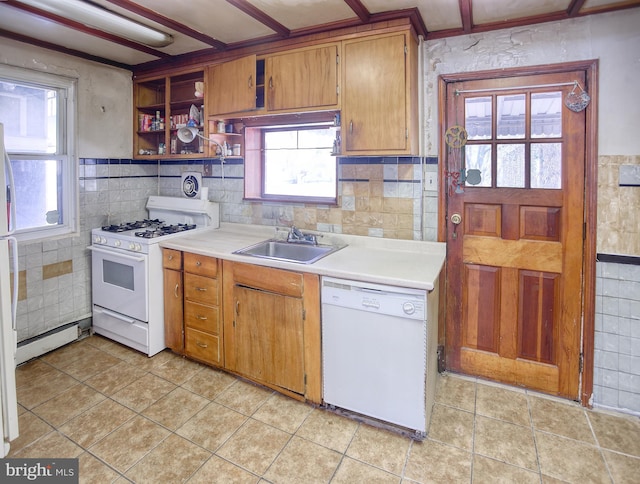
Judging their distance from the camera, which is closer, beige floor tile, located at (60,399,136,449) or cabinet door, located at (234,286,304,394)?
beige floor tile, located at (60,399,136,449)

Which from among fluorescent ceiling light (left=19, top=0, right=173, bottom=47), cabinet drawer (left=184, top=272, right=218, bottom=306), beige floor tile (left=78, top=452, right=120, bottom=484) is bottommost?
beige floor tile (left=78, top=452, right=120, bottom=484)

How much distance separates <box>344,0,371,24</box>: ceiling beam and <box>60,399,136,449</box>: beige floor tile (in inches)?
106

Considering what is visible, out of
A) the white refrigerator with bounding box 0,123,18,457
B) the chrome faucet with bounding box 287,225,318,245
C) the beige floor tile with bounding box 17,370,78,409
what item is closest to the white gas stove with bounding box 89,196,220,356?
the beige floor tile with bounding box 17,370,78,409

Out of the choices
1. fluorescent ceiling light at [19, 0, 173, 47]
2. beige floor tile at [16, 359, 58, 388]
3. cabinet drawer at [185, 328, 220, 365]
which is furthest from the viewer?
cabinet drawer at [185, 328, 220, 365]

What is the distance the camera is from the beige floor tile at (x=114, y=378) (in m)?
2.55

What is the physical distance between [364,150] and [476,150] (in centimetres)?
75

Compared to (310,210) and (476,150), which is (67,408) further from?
(476,150)

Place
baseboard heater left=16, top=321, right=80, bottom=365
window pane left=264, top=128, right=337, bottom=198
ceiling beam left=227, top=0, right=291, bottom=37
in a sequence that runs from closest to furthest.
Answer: ceiling beam left=227, top=0, right=291, bottom=37, baseboard heater left=16, top=321, right=80, bottom=365, window pane left=264, top=128, right=337, bottom=198

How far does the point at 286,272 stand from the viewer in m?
2.35

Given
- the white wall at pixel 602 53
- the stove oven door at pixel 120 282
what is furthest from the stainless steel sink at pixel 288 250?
the white wall at pixel 602 53

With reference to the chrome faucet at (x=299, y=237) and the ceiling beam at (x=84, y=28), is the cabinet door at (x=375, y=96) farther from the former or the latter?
the ceiling beam at (x=84, y=28)

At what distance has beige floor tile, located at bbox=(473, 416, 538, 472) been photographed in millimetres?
1946

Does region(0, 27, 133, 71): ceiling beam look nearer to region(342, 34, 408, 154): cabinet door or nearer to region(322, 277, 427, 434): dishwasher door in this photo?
region(342, 34, 408, 154): cabinet door

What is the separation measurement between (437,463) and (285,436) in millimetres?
800
